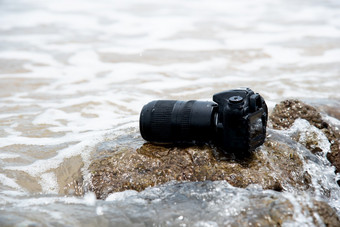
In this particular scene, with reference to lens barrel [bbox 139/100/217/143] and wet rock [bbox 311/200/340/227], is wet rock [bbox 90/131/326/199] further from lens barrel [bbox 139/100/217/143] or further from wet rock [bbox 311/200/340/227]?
wet rock [bbox 311/200/340/227]

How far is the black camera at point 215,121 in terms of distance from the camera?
9.07ft

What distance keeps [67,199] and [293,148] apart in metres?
1.75

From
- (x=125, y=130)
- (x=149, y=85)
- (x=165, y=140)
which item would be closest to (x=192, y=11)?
(x=149, y=85)

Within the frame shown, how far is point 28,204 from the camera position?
2680 millimetres

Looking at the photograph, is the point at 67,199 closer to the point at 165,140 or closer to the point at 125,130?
the point at 165,140

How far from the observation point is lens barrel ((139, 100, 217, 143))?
2.91 metres

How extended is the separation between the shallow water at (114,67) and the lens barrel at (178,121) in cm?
38

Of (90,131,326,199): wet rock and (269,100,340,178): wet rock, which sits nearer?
(90,131,326,199): wet rock

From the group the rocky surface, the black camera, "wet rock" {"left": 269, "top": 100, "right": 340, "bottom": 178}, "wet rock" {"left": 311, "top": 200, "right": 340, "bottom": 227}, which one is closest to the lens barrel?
the black camera

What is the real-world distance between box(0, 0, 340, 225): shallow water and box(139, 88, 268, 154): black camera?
16.3 inches

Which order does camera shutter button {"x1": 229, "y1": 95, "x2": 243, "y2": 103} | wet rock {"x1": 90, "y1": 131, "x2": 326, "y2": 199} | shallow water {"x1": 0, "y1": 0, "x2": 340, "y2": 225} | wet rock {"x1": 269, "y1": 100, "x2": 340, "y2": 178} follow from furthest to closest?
1. wet rock {"x1": 269, "y1": 100, "x2": 340, "y2": 178}
2. shallow water {"x1": 0, "y1": 0, "x2": 340, "y2": 225}
3. wet rock {"x1": 90, "y1": 131, "x2": 326, "y2": 199}
4. camera shutter button {"x1": 229, "y1": 95, "x2": 243, "y2": 103}

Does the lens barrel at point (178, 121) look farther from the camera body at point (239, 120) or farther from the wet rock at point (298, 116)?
the wet rock at point (298, 116)

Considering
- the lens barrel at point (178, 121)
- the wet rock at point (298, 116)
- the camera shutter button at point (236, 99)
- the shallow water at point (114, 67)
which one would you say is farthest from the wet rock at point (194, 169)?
the wet rock at point (298, 116)

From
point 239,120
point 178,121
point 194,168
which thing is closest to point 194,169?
point 194,168
